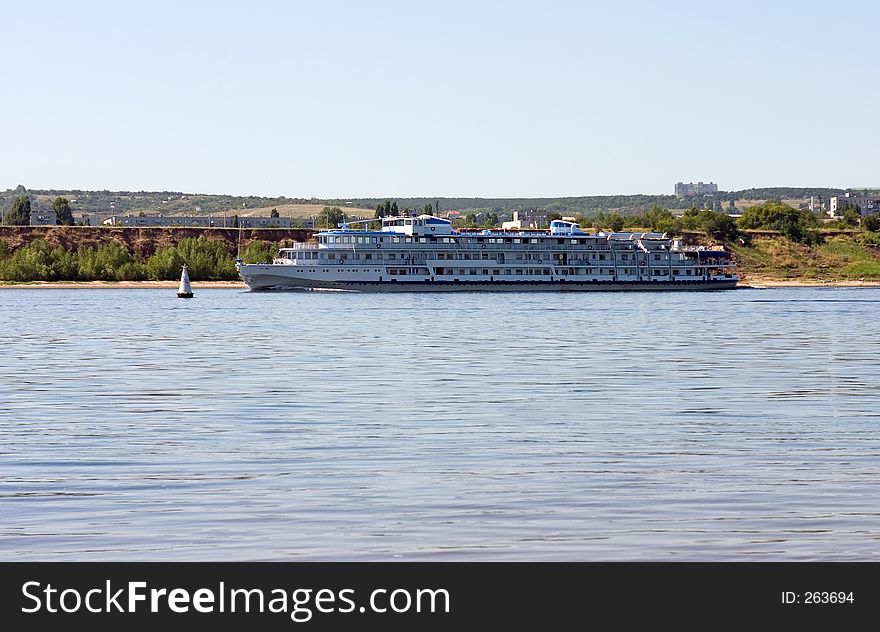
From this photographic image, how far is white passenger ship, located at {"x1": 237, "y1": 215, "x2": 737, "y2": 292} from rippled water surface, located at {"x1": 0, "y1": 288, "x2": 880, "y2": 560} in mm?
90053

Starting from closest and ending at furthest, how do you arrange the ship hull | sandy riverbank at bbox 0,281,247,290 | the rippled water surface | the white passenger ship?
the rippled water surface → the ship hull → the white passenger ship → sandy riverbank at bbox 0,281,247,290

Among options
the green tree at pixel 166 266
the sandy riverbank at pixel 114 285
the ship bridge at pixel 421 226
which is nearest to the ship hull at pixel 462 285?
the ship bridge at pixel 421 226

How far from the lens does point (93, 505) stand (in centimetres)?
1886

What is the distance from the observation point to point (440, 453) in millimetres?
23688

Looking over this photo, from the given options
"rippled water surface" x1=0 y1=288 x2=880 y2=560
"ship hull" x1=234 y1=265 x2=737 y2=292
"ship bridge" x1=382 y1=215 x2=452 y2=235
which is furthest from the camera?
"ship bridge" x1=382 y1=215 x2=452 y2=235

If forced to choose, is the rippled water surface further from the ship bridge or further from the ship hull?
the ship bridge

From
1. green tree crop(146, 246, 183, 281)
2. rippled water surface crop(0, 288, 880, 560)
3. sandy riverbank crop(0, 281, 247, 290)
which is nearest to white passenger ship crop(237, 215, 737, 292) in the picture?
sandy riverbank crop(0, 281, 247, 290)

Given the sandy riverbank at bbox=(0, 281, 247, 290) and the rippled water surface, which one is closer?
the rippled water surface

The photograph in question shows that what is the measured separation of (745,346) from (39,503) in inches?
1586

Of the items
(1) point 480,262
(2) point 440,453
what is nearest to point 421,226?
(1) point 480,262

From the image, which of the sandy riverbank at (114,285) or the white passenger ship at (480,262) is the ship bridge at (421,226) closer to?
the white passenger ship at (480,262)

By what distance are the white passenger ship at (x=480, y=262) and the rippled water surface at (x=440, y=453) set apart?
90053mm

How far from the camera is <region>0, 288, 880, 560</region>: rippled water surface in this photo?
658 inches

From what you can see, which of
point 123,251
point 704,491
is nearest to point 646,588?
point 704,491
